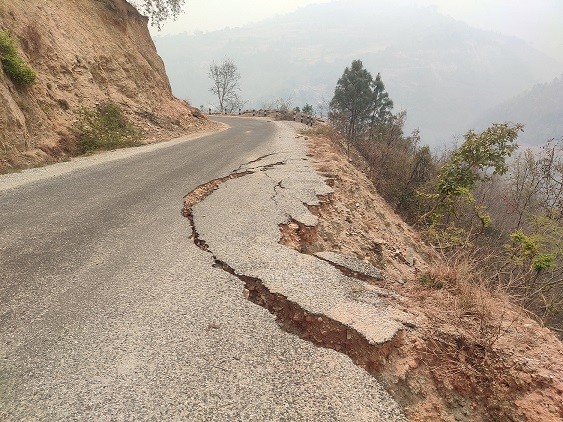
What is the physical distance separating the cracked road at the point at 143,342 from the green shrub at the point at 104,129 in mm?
6178

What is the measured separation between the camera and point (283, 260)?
391 cm

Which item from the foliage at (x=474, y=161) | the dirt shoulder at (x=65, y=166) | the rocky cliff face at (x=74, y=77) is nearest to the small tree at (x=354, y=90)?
the rocky cliff face at (x=74, y=77)

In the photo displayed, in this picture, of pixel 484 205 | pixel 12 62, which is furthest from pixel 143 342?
pixel 484 205

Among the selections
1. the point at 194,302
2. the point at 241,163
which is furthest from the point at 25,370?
the point at 241,163

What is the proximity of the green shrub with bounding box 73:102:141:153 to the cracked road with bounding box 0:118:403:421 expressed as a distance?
20.3 ft

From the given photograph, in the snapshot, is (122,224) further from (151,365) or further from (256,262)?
(151,365)

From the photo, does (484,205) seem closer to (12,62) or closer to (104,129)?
(104,129)

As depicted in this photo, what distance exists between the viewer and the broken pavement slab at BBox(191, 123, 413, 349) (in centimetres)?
297

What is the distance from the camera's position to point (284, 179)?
7766 mm

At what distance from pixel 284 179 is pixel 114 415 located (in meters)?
6.19

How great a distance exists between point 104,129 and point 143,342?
10.2 m

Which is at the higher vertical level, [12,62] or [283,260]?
[12,62]

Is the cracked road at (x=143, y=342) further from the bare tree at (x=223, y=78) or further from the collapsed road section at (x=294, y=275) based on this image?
the bare tree at (x=223, y=78)

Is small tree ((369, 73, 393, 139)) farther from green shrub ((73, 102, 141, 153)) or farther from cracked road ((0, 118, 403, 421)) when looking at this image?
cracked road ((0, 118, 403, 421))
